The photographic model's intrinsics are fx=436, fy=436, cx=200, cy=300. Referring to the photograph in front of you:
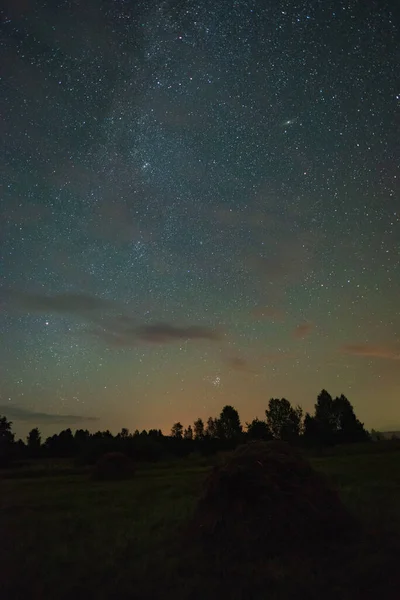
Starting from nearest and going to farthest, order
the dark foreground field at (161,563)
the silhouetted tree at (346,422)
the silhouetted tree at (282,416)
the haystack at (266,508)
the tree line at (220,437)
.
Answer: the dark foreground field at (161,563) < the haystack at (266,508) < the tree line at (220,437) < the silhouetted tree at (346,422) < the silhouetted tree at (282,416)

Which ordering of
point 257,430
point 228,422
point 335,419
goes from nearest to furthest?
point 257,430, point 335,419, point 228,422

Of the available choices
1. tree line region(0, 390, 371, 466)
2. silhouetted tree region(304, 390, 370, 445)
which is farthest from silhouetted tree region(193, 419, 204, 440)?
silhouetted tree region(304, 390, 370, 445)

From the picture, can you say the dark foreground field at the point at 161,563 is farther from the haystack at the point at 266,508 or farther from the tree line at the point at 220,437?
the tree line at the point at 220,437

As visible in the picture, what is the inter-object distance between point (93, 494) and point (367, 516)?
1378 centimetres

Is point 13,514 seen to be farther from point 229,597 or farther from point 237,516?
point 229,597

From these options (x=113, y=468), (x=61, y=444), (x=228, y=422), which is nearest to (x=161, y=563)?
(x=113, y=468)

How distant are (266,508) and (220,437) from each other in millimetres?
98821

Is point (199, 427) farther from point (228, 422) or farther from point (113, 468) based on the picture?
point (113, 468)

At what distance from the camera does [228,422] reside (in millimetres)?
121938

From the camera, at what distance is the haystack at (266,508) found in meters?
9.28

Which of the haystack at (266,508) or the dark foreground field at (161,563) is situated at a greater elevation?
the haystack at (266,508)

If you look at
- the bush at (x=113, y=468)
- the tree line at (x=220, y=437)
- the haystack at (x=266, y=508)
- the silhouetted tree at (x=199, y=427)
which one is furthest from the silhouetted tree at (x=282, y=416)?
the haystack at (x=266, y=508)

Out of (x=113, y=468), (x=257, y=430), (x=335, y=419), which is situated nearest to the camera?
(x=113, y=468)

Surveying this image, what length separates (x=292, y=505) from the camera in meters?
9.96
